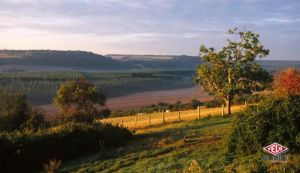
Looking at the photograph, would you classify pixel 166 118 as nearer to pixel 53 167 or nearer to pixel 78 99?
pixel 78 99

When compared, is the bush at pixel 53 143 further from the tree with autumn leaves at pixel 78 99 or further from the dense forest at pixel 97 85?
the dense forest at pixel 97 85

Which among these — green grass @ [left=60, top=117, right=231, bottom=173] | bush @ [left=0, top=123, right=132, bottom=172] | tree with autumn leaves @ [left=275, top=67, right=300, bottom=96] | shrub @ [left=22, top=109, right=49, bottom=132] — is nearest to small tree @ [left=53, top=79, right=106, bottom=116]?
shrub @ [left=22, top=109, right=49, bottom=132]

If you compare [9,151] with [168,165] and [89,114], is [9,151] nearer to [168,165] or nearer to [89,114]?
[168,165]

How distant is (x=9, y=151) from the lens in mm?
28203

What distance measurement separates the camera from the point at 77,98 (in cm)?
5178

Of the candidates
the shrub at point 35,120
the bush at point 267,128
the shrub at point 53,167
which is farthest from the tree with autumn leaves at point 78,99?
the bush at point 267,128

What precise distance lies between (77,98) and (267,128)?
34.3 m

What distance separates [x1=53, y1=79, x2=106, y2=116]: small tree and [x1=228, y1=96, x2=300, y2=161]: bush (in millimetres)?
31925

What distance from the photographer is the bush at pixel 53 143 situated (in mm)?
28141

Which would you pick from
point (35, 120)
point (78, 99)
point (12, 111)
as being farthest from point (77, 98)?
point (12, 111)

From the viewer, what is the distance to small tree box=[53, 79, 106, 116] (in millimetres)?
51156

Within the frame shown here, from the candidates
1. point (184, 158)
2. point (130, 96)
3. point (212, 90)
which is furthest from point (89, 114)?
point (130, 96)

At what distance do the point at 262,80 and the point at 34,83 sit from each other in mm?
89923

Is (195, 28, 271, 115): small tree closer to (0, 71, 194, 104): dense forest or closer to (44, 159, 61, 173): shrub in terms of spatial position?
(44, 159, 61, 173): shrub
